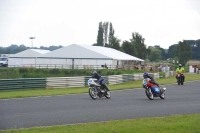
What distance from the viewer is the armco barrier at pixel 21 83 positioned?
2646cm

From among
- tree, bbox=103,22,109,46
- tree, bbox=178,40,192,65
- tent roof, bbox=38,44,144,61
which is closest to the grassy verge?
tent roof, bbox=38,44,144,61

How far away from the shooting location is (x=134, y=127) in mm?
9578

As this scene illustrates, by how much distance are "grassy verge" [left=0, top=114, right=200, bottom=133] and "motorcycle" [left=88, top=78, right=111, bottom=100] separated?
8370 mm

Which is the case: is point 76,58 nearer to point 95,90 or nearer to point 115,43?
point 95,90

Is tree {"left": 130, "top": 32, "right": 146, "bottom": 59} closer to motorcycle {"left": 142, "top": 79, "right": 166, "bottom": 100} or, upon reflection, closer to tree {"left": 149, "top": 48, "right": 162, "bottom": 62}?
tree {"left": 149, "top": 48, "right": 162, "bottom": 62}

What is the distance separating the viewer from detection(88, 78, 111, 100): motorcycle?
19.1 meters

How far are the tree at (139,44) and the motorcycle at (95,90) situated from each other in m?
91.0

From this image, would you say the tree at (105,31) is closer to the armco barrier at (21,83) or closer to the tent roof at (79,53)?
the tent roof at (79,53)

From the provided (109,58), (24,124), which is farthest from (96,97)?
(109,58)

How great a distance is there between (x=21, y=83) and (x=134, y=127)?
19.2 m

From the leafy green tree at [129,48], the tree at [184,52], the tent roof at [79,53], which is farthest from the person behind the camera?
the leafy green tree at [129,48]

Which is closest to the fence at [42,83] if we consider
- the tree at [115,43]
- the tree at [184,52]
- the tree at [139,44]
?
the tree at [184,52]

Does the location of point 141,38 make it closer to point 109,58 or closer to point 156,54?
point 156,54

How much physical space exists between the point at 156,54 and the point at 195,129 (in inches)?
5817
